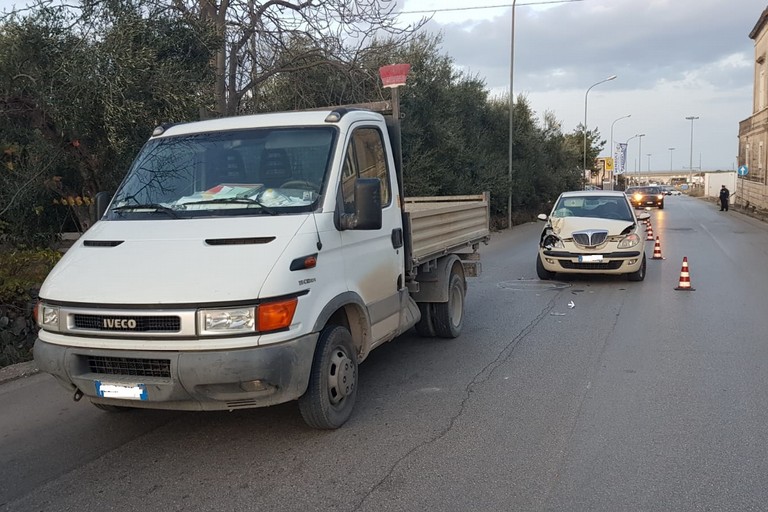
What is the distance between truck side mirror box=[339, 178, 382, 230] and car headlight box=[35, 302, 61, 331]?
6.41 feet

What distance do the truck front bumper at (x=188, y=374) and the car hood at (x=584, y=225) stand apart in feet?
27.9

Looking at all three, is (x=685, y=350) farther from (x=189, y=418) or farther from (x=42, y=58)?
(x=42, y=58)

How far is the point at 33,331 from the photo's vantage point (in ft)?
23.8

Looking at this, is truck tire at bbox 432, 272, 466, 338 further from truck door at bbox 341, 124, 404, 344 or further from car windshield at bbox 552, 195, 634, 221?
car windshield at bbox 552, 195, 634, 221

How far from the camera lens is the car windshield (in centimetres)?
1229

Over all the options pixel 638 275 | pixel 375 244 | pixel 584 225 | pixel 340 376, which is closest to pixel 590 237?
pixel 584 225

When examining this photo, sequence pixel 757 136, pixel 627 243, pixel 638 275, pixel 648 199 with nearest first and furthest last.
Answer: pixel 627 243, pixel 638 275, pixel 648 199, pixel 757 136

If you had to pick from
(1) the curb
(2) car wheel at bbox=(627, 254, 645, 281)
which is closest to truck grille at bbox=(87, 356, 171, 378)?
(1) the curb

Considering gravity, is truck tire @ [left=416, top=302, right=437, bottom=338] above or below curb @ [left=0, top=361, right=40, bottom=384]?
above

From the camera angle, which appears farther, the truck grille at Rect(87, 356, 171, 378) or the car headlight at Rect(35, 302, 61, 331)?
the car headlight at Rect(35, 302, 61, 331)

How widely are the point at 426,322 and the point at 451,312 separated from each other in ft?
1.06

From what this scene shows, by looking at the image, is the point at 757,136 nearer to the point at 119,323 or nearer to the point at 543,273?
the point at 543,273

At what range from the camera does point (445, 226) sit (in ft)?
24.0

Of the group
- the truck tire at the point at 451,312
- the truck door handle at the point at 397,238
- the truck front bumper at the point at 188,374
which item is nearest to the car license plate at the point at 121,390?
the truck front bumper at the point at 188,374
